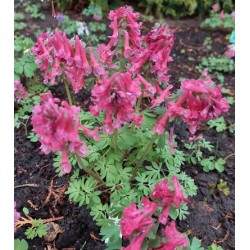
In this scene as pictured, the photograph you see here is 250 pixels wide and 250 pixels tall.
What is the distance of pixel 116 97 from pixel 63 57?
19.2 inches

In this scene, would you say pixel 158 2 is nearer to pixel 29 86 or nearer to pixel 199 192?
pixel 29 86

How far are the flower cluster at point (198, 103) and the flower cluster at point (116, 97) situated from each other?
0.18 m

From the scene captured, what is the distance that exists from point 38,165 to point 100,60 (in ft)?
3.11

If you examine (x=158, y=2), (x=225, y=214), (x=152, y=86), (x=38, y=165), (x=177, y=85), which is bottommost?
(x=225, y=214)

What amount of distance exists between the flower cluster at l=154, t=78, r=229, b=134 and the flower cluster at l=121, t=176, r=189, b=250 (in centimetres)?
28

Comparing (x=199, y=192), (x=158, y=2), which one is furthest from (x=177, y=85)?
(x=158, y=2)

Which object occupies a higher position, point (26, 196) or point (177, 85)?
point (177, 85)

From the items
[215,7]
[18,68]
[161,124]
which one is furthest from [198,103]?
[215,7]

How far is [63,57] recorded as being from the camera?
186 cm

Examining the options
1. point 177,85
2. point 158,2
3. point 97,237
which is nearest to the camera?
point 97,237

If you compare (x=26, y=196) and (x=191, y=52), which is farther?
(x=191, y=52)

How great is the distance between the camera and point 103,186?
2.15 metres

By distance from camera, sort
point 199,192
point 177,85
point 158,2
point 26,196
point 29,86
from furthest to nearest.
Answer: point 158,2
point 177,85
point 29,86
point 199,192
point 26,196

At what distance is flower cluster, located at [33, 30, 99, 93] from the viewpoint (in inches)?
73.0
